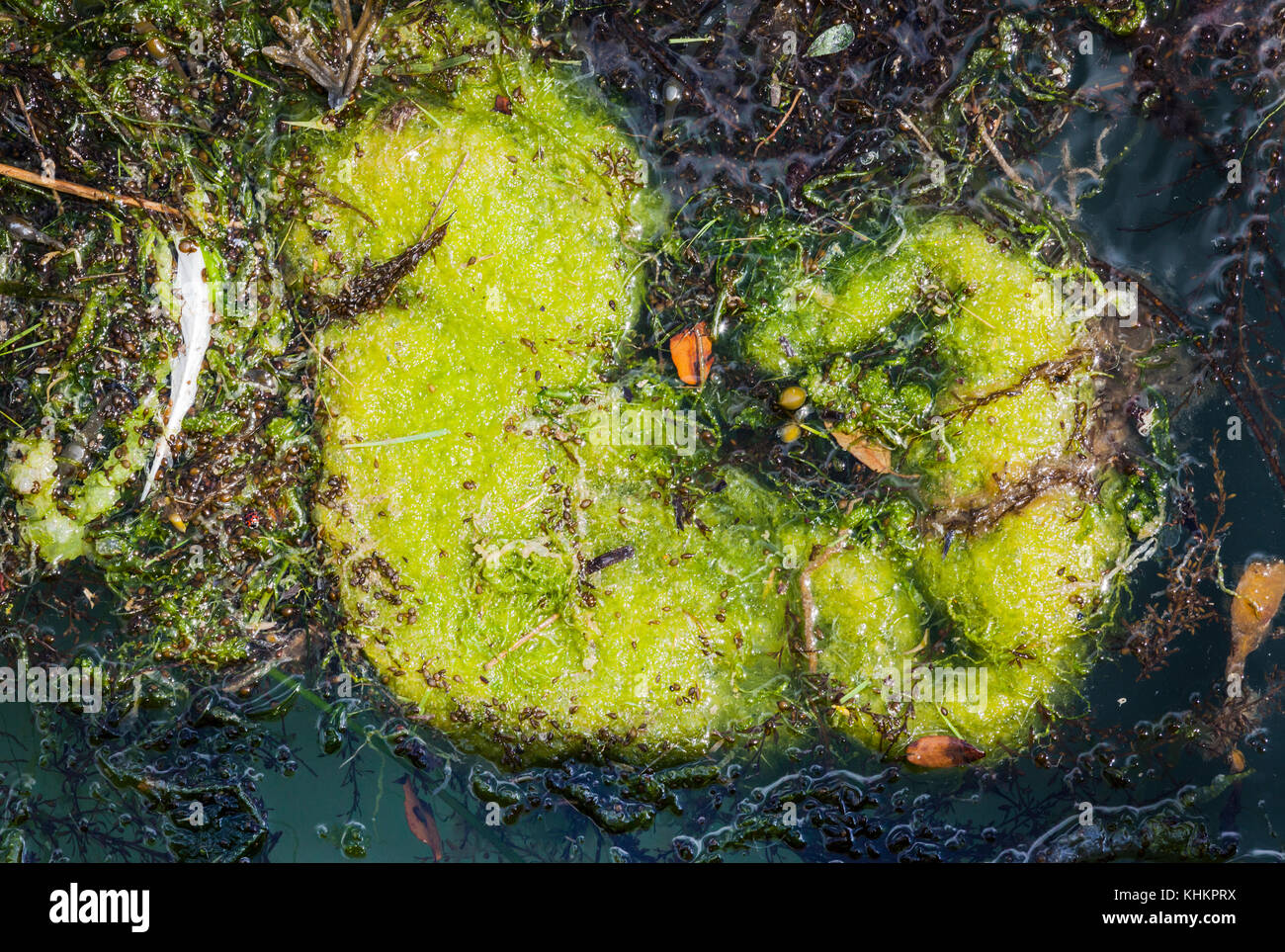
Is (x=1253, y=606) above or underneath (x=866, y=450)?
underneath

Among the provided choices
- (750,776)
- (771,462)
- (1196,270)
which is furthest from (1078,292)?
(750,776)

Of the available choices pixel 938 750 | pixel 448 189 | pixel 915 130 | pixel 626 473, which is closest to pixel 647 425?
pixel 626 473

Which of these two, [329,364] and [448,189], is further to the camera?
[329,364]

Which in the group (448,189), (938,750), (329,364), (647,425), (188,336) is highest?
(448,189)

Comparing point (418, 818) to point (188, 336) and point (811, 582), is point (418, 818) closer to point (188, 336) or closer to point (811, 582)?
point (811, 582)

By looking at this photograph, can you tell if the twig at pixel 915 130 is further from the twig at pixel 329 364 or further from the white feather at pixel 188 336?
the white feather at pixel 188 336

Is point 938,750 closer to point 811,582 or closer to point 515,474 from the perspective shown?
point 811,582
